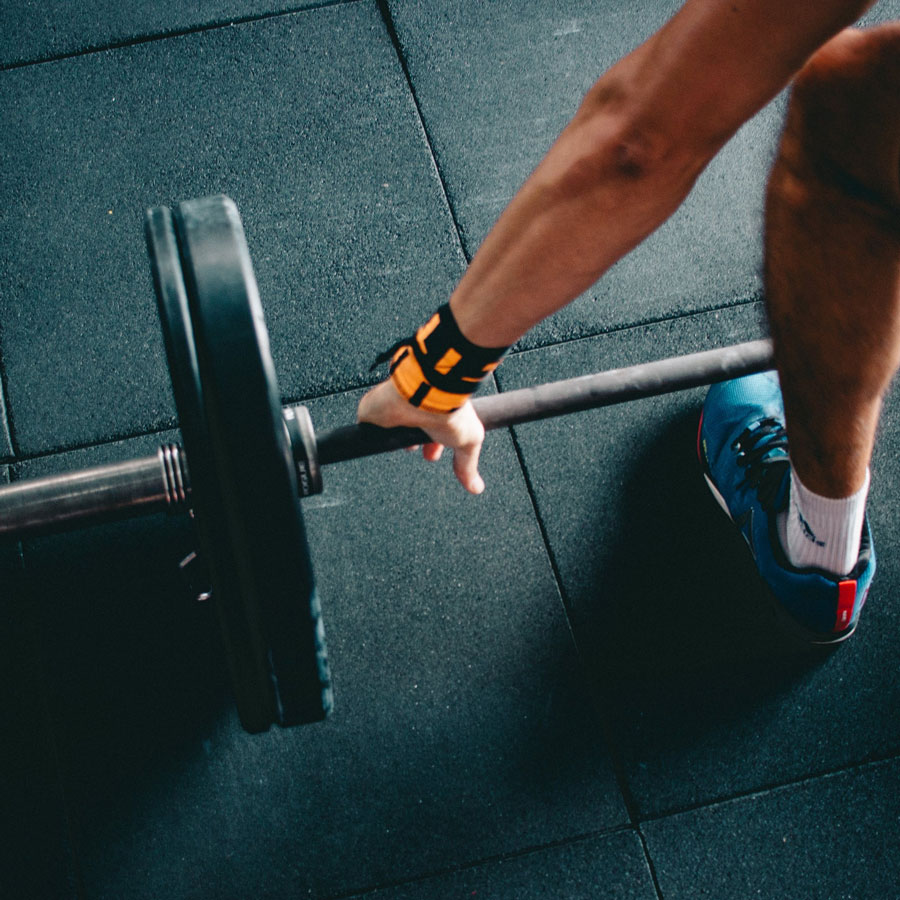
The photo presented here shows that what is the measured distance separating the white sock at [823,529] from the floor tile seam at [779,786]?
30cm

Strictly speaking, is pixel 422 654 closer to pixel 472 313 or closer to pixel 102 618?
pixel 102 618

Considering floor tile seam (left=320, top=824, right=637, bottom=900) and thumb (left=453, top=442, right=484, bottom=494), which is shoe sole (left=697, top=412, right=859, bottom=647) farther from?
thumb (left=453, top=442, right=484, bottom=494)

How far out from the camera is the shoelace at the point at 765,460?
1.05 meters

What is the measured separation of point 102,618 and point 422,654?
455mm

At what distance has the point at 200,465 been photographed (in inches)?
24.5

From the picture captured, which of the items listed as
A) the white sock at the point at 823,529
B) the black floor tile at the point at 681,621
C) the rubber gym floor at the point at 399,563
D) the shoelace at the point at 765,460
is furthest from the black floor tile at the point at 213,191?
the white sock at the point at 823,529

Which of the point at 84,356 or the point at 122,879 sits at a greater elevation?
the point at 84,356

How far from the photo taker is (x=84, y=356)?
124 cm

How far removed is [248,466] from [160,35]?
1.22m

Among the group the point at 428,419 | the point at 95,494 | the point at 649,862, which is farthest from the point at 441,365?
the point at 649,862

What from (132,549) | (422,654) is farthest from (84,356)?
(422,654)

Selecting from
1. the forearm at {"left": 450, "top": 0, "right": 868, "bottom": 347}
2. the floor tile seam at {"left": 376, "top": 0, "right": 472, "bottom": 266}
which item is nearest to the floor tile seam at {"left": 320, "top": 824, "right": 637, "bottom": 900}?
the forearm at {"left": 450, "top": 0, "right": 868, "bottom": 347}

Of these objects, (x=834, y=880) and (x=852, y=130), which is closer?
(x=852, y=130)

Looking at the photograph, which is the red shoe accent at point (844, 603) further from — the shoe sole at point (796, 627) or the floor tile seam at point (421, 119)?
the floor tile seam at point (421, 119)
